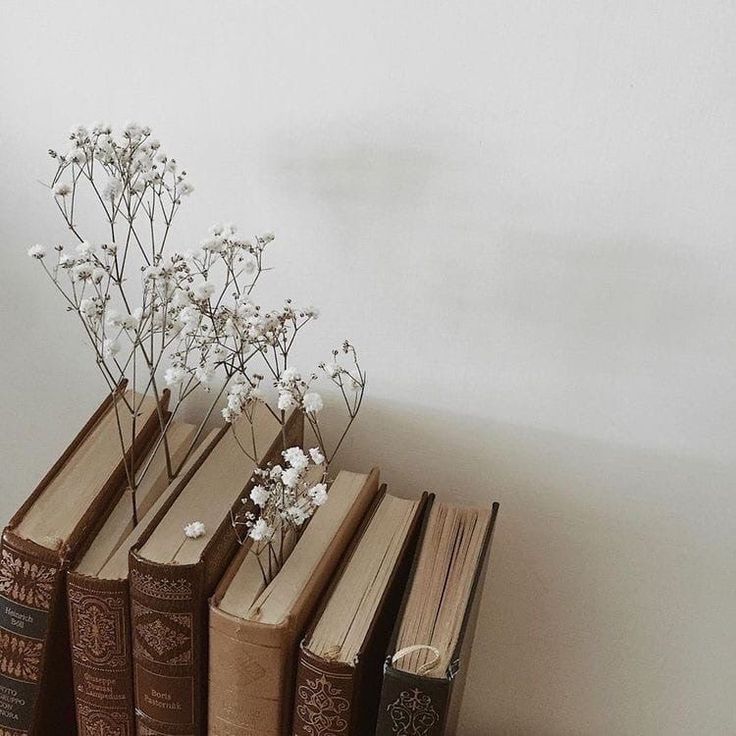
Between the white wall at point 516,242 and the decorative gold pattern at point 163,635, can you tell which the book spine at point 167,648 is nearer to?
the decorative gold pattern at point 163,635

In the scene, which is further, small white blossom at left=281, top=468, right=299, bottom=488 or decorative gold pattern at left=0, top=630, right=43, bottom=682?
decorative gold pattern at left=0, top=630, right=43, bottom=682

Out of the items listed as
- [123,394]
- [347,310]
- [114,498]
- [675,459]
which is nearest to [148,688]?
[114,498]

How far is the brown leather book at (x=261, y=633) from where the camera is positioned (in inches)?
29.8

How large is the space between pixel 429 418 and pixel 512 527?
0.14m

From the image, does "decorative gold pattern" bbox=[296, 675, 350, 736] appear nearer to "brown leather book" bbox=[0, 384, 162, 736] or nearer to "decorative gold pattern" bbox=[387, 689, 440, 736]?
"decorative gold pattern" bbox=[387, 689, 440, 736]

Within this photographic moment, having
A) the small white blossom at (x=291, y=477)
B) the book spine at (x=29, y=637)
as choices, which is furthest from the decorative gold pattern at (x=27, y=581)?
the small white blossom at (x=291, y=477)

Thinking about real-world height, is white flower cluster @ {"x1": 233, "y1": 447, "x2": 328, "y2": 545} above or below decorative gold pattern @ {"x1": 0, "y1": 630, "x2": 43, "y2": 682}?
above

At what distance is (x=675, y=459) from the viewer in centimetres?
89

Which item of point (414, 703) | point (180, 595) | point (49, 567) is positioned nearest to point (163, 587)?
point (180, 595)

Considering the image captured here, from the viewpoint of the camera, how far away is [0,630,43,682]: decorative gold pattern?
85cm

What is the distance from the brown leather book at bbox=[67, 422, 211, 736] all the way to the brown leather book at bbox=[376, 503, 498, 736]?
0.76 ft

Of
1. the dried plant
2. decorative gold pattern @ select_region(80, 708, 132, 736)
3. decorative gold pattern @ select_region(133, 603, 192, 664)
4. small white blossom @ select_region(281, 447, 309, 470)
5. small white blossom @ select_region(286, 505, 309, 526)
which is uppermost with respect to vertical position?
the dried plant

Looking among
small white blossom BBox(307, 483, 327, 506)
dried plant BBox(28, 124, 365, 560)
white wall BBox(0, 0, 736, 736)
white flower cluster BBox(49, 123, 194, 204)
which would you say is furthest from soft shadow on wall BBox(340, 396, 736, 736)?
white flower cluster BBox(49, 123, 194, 204)

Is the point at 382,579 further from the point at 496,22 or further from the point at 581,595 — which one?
the point at 496,22
